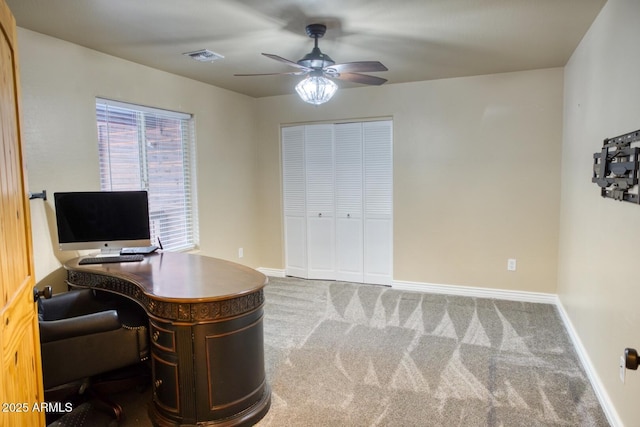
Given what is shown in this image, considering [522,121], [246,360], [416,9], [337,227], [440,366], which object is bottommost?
[440,366]

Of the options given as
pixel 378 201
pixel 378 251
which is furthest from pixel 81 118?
pixel 378 251

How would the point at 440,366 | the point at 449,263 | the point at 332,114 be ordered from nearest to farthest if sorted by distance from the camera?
the point at 440,366, the point at 449,263, the point at 332,114

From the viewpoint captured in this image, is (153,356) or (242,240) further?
(242,240)

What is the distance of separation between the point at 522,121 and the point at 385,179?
5.22 feet

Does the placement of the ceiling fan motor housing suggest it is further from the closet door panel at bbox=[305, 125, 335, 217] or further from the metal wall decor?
the closet door panel at bbox=[305, 125, 335, 217]

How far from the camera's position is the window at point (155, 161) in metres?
3.52

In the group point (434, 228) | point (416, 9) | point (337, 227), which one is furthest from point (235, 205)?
point (416, 9)

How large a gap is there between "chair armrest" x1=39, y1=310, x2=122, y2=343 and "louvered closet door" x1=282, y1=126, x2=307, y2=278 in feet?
10.6

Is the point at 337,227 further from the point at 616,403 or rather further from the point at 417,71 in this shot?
the point at 616,403

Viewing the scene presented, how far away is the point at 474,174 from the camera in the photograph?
4.40 m

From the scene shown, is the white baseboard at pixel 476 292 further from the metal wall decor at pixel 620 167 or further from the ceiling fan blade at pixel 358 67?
the ceiling fan blade at pixel 358 67

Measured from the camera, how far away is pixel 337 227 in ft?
17.0

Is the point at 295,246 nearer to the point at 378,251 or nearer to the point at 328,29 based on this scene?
the point at 378,251

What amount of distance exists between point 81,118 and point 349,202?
9.97 ft
